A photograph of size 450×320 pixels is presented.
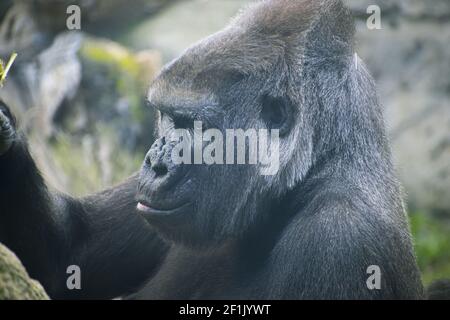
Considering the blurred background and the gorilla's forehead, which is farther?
the blurred background

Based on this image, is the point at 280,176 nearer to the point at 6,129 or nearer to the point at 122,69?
the point at 6,129

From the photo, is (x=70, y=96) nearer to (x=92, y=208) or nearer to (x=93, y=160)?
(x=93, y=160)

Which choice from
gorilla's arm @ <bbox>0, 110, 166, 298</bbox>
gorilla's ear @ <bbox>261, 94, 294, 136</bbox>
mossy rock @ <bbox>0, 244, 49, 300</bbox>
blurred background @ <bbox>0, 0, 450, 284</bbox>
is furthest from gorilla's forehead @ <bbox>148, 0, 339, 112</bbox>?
blurred background @ <bbox>0, 0, 450, 284</bbox>

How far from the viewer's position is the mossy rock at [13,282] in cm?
381

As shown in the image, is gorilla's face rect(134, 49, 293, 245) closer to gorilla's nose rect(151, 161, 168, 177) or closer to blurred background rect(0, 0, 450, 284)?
gorilla's nose rect(151, 161, 168, 177)

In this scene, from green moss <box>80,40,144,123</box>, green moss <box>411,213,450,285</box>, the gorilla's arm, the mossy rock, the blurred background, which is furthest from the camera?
green moss <box>80,40,144,123</box>

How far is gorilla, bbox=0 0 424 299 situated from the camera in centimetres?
450

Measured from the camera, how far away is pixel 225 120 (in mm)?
4820

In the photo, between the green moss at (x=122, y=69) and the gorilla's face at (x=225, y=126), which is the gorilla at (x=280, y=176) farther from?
the green moss at (x=122, y=69)

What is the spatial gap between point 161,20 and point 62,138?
11.7 feet

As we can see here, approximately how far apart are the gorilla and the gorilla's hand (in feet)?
0.03

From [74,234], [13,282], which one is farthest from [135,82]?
[13,282]

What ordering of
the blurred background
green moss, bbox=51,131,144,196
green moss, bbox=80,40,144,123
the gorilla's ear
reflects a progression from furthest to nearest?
green moss, bbox=80,40,144,123 → the blurred background → green moss, bbox=51,131,144,196 → the gorilla's ear

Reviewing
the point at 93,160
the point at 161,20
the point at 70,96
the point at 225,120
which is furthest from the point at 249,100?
the point at 161,20
